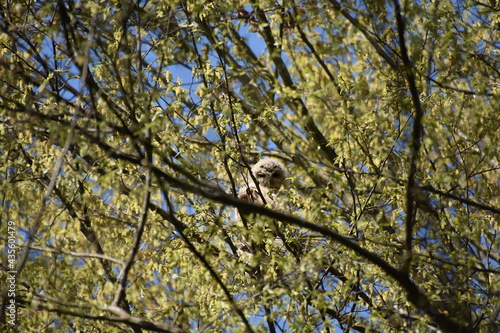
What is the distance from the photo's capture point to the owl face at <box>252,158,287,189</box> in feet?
24.5

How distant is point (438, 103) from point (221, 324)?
3.16m

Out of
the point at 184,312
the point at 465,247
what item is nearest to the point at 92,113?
the point at 184,312

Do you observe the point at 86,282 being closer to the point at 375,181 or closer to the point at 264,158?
the point at 375,181

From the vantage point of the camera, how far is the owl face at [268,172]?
7453mm

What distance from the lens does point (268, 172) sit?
7.45 meters

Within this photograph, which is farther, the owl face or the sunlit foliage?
the owl face

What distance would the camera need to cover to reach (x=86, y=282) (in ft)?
16.6
